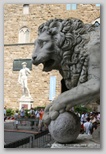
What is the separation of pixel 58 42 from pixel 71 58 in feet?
0.46

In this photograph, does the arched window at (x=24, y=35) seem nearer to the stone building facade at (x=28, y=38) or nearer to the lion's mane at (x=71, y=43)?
the stone building facade at (x=28, y=38)

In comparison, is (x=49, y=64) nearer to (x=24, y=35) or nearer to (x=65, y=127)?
(x=65, y=127)

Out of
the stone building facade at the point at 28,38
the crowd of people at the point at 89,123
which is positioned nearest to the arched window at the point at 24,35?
the stone building facade at the point at 28,38

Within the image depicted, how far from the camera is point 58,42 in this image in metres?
1.71

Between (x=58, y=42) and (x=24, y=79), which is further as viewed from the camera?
(x=24, y=79)

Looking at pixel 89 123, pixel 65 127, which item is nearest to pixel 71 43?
pixel 65 127

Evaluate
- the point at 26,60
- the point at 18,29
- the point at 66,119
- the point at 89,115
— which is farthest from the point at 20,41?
the point at 66,119

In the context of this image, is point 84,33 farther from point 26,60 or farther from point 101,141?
point 26,60

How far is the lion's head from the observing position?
1694 millimetres

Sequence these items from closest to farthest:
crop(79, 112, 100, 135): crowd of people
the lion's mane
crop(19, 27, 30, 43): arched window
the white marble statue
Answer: the lion's mane
crop(79, 112, 100, 135): crowd of people
the white marble statue
crop(19, 27, 30, 43): arched window

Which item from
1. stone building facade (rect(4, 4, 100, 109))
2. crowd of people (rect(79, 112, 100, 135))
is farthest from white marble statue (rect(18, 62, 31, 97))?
crowd of people (rect(79, 112, 100, 135))

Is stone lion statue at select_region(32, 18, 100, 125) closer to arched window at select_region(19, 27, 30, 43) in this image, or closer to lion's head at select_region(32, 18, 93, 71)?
lion's head at select_region(32, 18, 93, 71)

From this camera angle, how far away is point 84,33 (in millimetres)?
1727

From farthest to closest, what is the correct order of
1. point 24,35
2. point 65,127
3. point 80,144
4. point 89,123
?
point 24,35 < point 89,123 < point 80,144 < point 65,127
